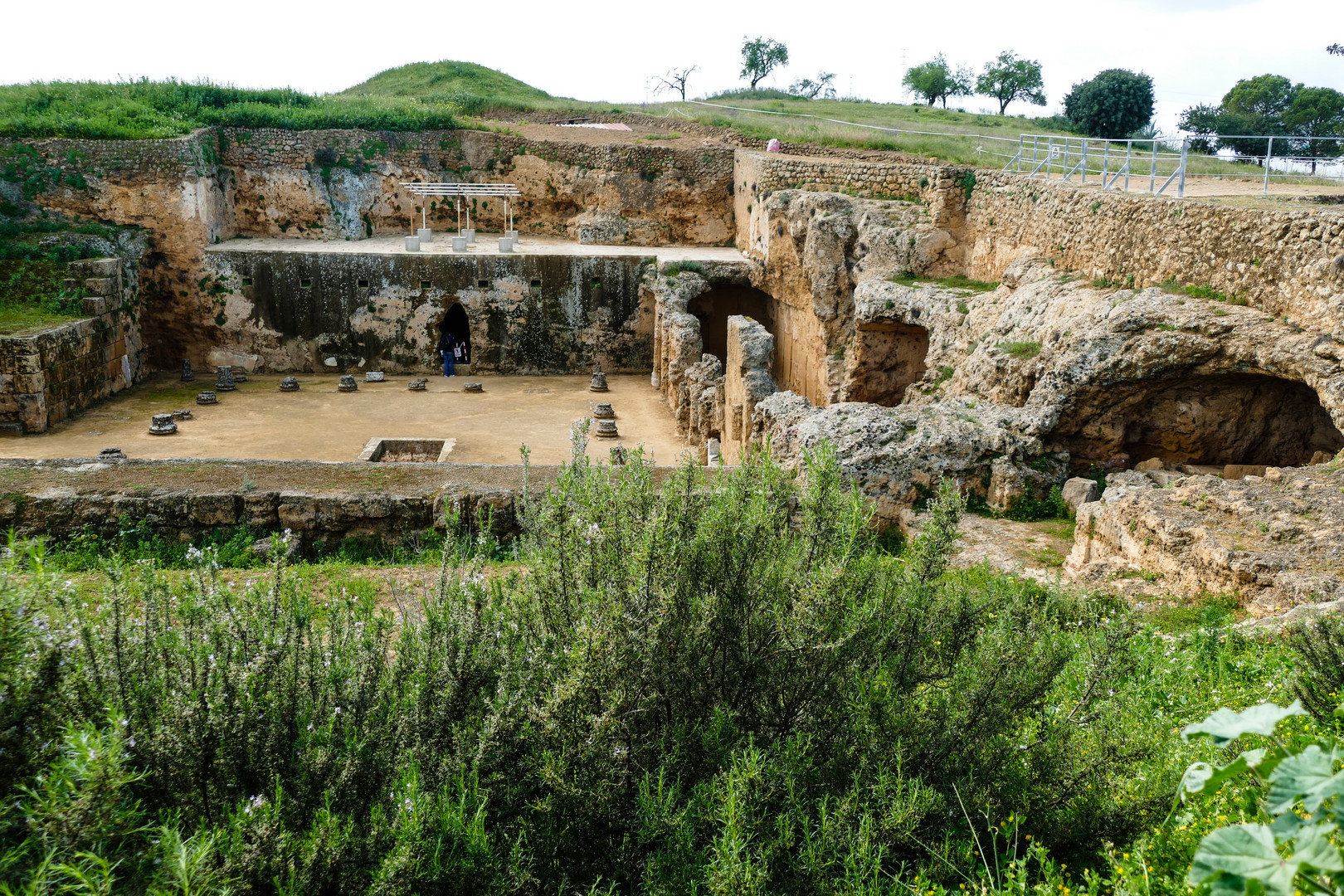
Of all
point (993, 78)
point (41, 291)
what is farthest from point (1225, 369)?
point (993, 78)

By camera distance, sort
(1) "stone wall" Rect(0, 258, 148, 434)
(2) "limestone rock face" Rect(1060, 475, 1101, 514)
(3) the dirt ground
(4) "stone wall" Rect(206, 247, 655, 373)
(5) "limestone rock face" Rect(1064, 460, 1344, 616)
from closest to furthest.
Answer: (5) "limestone rock face" Rect(1064, 460, 1344, 616) → (3) the dirt ground → (2) "limestone rock face" Rect(1060, 475, 1101, 514) → (1) "stone wall" Rect(0, 258, 148, 434) → (4) "stone wall" Rect(206, 247, 655, 373)

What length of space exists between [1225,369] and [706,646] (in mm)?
6970

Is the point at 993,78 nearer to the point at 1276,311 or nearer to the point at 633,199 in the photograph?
the point at 633,199

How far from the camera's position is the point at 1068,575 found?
6730mm

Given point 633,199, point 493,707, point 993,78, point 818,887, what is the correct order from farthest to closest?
point 993,78
point 633,199
point 493,707
point 818,887

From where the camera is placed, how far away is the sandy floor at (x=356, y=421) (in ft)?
47.9

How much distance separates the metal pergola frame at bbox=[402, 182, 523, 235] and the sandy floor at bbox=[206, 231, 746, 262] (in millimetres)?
534

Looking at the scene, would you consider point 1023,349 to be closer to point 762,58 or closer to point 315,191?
point 315,191

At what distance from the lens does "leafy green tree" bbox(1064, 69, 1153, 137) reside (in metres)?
34.3

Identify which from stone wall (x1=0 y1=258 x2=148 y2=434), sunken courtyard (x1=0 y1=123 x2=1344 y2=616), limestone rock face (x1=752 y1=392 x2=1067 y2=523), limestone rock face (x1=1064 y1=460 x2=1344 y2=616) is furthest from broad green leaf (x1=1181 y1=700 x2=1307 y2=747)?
stone wall (x1=0 y1=258 x2=148 y2=434)

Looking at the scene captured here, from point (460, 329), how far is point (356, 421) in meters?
6.10

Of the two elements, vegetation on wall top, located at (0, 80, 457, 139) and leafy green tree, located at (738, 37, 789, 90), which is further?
leafy green tree, located at (738, 37, 789, 90)

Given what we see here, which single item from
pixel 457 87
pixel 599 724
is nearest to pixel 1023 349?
pixel 599 724

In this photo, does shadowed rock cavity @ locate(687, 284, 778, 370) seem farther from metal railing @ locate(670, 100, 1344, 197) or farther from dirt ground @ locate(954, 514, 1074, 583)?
dirt ground @ locate(954, 514, 1074, 583)
